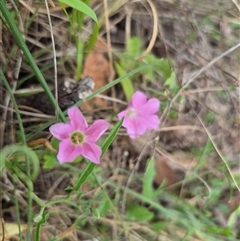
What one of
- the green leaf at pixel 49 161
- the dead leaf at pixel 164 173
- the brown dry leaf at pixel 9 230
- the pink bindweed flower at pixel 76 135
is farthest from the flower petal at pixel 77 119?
the dead leaf at pixel 164 173

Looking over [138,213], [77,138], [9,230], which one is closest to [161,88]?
[138,213]

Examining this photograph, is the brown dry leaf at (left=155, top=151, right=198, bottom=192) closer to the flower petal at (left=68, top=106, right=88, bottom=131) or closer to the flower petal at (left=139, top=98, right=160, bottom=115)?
the flower petal at (left=139, top=98, right=160, bottom=115)

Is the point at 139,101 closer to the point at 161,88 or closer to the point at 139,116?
the point at 139,116

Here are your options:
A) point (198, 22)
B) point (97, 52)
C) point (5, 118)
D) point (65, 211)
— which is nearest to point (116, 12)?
point (97, 52)

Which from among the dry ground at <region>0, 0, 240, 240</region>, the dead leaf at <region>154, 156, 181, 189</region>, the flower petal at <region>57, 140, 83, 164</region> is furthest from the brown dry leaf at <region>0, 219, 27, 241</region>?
the dead leaf at <region>154, 156, 181, 189</region>

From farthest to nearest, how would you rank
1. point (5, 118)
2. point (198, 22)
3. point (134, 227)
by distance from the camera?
point (198, 22) → point (134, 227) → point (5, 118)

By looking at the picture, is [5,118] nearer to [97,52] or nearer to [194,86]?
[97,52]

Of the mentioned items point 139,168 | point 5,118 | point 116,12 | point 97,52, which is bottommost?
point 139,168

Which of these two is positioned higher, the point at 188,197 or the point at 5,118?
the point at 5,118
